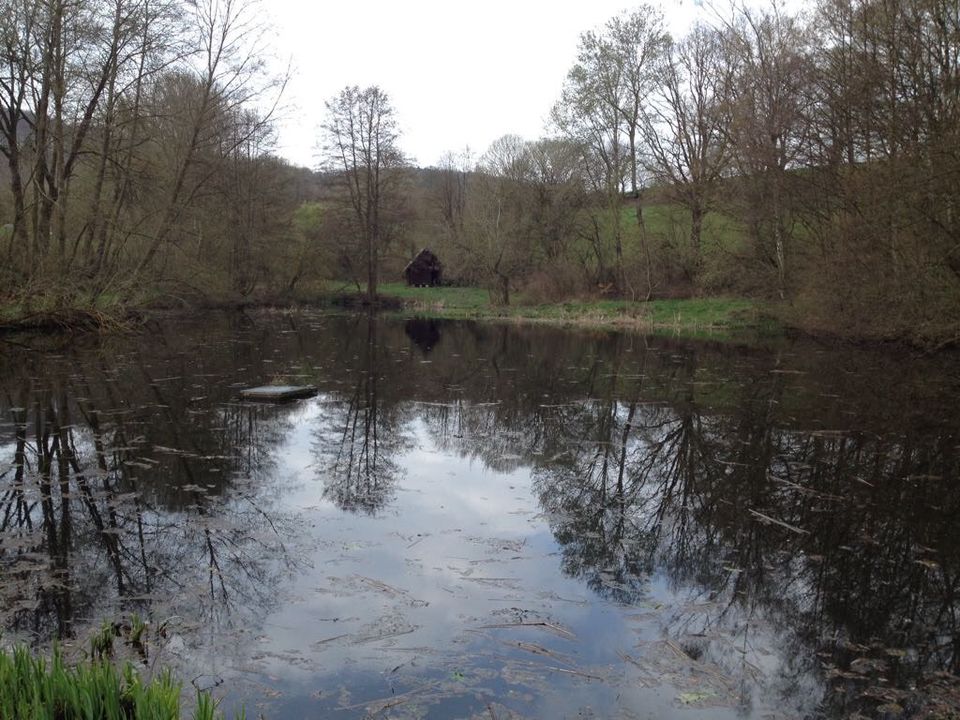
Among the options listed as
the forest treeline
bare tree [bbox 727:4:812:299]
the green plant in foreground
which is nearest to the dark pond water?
the green plant in foreground

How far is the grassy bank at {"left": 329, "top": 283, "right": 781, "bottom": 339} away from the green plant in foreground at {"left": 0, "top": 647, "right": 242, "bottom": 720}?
2613 cm

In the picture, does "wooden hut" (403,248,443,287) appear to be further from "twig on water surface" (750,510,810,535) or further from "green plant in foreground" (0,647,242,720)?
"green plant in foreground" (0,647,242,720)

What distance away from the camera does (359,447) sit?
946 centimetres

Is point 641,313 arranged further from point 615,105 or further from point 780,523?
point 780,523

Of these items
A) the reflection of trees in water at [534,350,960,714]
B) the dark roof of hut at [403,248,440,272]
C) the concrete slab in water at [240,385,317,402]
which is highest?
the dark roof of hut at [403,248,440,272]

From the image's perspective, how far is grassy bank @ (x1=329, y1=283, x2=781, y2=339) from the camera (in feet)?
96.6

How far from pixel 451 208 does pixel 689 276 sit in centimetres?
3478

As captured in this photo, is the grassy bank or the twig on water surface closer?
the twig on water surface

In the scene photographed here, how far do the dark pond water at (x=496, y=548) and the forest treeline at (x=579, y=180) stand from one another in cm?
886

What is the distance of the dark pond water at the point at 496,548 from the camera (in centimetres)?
400

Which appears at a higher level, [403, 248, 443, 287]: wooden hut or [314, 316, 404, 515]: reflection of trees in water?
[403, 248, 443, 287]: wooden hut

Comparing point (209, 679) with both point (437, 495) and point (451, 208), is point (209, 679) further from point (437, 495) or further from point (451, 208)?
point (451, 208)

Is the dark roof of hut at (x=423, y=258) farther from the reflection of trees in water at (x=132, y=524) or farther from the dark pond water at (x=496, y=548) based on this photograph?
the reflection of trees in water at (x=132, y=524)

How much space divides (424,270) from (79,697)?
54187 mm
